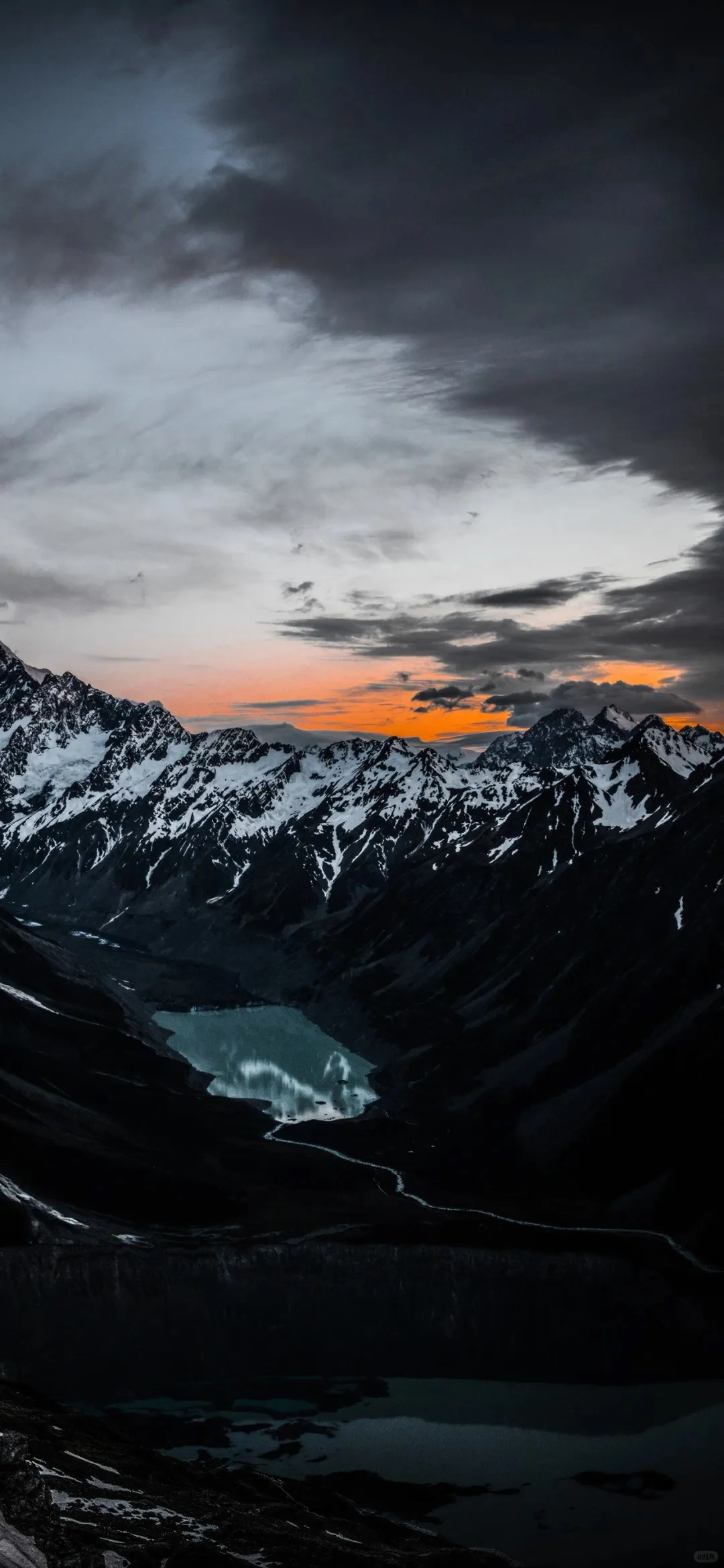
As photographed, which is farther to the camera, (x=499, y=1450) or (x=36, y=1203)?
(x=36, y=1203)

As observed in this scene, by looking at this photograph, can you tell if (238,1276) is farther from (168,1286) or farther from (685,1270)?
(685,1270)

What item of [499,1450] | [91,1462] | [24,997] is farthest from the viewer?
[24,997]

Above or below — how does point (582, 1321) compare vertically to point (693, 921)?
below

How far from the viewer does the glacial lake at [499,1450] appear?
224 feet

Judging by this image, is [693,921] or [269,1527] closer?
[269,1527]

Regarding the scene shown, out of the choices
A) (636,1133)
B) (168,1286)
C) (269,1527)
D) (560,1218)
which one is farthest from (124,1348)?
(636,1133)

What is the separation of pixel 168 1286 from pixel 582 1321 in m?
35.2

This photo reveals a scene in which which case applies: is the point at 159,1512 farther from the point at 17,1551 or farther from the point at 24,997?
the point at 24,997

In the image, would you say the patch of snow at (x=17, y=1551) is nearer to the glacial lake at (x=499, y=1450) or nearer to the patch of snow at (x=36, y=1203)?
the glacial lake at (x=499, y=1450)

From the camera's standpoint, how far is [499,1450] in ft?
259

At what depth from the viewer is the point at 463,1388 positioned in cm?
8712

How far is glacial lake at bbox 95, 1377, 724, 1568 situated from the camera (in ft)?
224

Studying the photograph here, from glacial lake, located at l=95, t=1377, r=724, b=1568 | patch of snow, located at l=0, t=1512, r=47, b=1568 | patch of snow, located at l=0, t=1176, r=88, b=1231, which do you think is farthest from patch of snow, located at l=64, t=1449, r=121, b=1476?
patch of snow, located at l=0, t=1176, r=88, b=1231

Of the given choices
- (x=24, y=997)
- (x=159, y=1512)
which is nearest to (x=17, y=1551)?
(x=159, y=1512)
